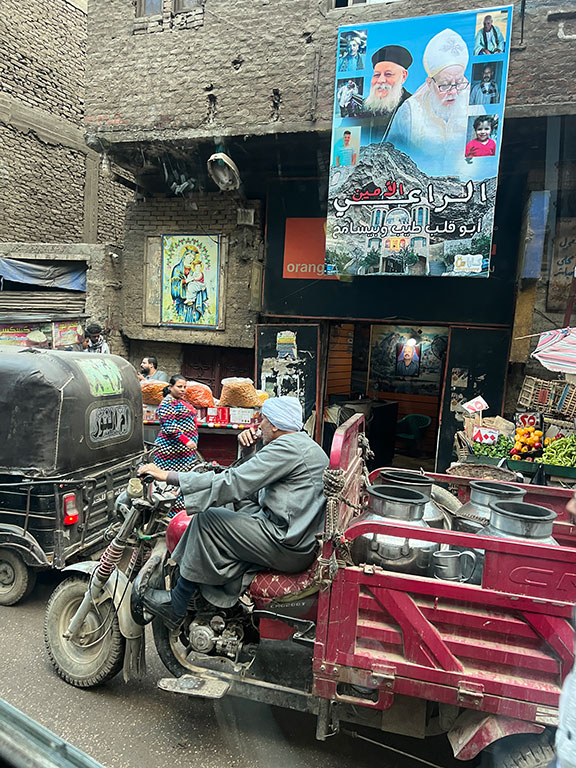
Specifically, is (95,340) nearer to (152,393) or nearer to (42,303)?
(152,393)

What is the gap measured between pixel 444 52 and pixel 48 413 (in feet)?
21.2

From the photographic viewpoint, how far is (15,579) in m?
4.32

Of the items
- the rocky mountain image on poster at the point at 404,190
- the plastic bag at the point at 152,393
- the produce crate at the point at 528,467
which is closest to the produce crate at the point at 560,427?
the produce crate at the point at 528,467

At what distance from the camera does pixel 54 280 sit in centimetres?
1016

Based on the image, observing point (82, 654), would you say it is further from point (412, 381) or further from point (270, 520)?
point (412, 381)

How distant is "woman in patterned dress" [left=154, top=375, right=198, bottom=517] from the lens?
5.45m

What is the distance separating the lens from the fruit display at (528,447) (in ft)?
20.8

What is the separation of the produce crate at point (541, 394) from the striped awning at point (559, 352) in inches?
32.2

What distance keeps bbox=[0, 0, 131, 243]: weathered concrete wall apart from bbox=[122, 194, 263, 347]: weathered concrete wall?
15.3ft

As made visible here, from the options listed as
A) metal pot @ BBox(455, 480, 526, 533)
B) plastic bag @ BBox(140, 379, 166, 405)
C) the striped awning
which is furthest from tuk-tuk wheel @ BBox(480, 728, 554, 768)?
plastic bag @ BBox(140, 379, 166, 405)

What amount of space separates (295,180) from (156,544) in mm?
7075

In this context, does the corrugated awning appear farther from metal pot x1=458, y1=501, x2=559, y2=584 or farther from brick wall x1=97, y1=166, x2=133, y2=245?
metal pot x1=458, y1=501, x2=559, y2=584

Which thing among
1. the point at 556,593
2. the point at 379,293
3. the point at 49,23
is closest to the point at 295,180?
the point at 379,293

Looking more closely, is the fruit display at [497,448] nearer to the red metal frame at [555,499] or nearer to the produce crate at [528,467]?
the produce crate at [528,467]
